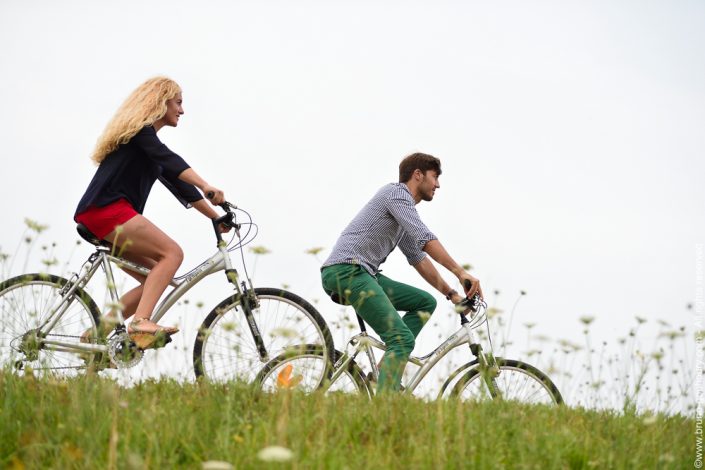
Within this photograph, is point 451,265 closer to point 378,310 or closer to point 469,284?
point 469,284

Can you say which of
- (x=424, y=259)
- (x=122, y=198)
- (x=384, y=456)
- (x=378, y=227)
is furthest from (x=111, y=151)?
(x=384, y=456)

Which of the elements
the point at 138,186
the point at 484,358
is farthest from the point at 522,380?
the point at 138,186

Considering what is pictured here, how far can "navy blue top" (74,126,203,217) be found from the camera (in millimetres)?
5941

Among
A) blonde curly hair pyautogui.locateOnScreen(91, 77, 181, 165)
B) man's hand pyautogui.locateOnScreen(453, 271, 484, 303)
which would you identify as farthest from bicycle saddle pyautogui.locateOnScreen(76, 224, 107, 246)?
man's hand pyautogui.locateOnScreen(453, 271, 484, 303)

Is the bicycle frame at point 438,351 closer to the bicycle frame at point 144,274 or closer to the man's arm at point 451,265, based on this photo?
the man's arm at point 451,265

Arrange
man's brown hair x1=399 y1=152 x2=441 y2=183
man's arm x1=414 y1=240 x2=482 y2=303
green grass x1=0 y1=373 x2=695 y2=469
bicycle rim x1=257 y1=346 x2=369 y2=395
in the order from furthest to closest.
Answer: man's brown hair x1=399 y1=152 x2=441 y2=183 → man's arm x1=414 y1=240 x2=482 y2=303 → bicycle rim x1=257 y1=346 x2=369 y2=395 → green grass x1=0 y1=373 x2=695 y2=469

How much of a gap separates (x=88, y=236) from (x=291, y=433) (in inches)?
121

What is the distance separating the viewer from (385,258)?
6.34 meters

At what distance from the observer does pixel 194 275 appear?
6227 mm

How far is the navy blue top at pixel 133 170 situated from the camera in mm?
5941

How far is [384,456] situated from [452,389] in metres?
2.30

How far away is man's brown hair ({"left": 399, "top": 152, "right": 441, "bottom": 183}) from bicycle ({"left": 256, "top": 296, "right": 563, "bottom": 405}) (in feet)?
3.53

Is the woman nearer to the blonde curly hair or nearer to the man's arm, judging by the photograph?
the blonde curly hair

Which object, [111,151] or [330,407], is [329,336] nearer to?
[330,407]
